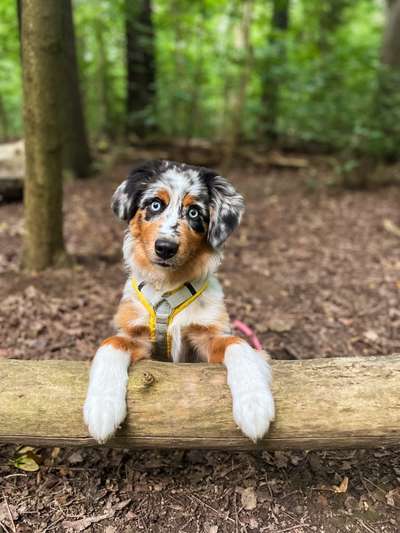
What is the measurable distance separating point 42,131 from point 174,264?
266 cm

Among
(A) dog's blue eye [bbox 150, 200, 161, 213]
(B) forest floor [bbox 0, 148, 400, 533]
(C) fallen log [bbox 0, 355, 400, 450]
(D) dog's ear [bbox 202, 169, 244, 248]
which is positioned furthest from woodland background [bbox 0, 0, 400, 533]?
(A) dog's blue eye [bbox 150, 200, 161, 213]

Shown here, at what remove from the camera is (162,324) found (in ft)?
10.8

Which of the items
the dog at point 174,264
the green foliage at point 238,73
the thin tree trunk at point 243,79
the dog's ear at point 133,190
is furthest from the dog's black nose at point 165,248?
the thin tree trunk at point 243,79

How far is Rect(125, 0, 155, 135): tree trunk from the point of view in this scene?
11.5 m

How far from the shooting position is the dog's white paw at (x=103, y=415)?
2.53m

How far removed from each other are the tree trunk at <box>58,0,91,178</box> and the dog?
5648 mm

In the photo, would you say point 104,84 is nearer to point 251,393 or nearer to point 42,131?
point 42,131

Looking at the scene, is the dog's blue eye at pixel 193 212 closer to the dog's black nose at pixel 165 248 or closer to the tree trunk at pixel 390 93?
the dog's black nose at pixel 165 248

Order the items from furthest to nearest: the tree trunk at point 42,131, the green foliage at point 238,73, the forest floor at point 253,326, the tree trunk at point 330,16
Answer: the tree trunk at point 330,16 → the green foliage at point 238,73 → the tree trunk at point 42,131 → the forest floor at point 253,326

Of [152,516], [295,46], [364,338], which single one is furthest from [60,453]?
[295,46]

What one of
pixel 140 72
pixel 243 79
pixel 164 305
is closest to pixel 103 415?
pixel 164 305

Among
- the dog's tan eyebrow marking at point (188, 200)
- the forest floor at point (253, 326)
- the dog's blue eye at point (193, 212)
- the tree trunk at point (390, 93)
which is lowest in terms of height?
the forest floor at point (253, 326)

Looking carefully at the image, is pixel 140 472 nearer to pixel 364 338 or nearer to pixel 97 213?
pixel 364 338

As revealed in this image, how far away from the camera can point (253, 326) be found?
5.12 meters
